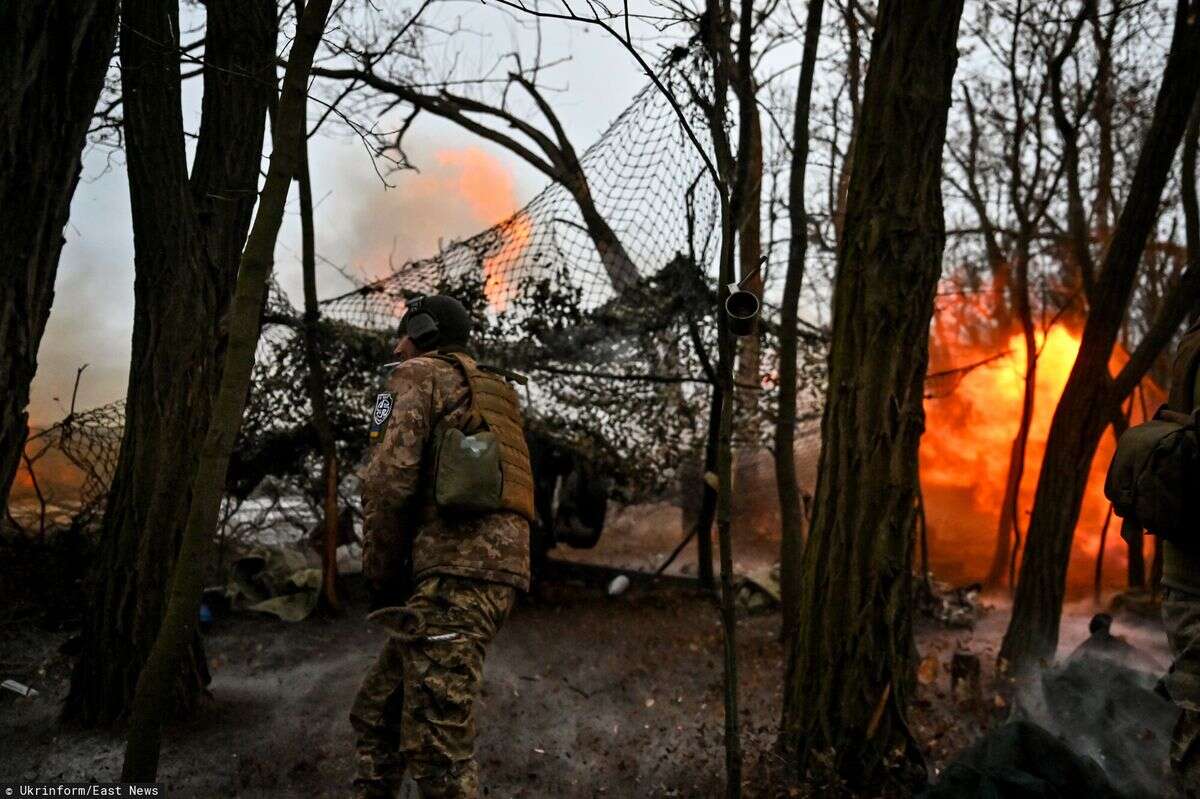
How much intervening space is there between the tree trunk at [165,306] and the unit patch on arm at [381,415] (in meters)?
1.46

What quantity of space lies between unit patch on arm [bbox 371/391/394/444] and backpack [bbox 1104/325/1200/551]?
2.47m

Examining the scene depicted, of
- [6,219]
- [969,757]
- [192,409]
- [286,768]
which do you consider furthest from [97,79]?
[969,757]

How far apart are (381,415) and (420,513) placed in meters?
0.40

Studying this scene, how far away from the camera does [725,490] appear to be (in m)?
3.21

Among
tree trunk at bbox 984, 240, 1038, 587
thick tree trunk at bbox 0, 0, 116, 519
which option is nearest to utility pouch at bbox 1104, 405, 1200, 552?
thick tree trunk at bbox 0, 0, 116, 519

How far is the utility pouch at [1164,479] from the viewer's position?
2439 mm

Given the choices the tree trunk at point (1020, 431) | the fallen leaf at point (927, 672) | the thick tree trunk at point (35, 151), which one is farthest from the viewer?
the tree trunk at point (1020, 431)

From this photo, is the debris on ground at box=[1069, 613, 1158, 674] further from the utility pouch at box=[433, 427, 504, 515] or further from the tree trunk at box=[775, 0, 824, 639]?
the utility pouch at box=[433, 427, 504, 515]

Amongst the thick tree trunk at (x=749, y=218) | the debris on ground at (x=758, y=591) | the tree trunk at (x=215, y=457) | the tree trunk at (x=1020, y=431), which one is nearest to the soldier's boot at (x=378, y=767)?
the tree trunk at (x=215, y=457)

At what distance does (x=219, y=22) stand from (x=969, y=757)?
4.62m

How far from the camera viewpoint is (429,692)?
302 centimetres

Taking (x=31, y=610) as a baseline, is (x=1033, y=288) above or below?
above

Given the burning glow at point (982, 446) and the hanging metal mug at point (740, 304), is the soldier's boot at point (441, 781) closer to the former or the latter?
the hanging metal mug at point (740, 304)

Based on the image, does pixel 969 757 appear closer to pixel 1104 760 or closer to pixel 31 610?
pixel 1104 760
